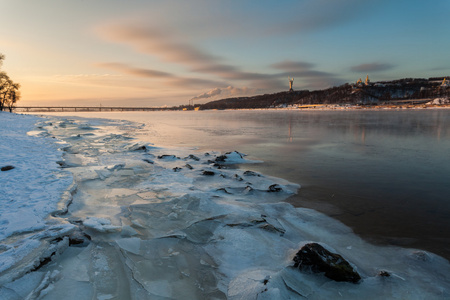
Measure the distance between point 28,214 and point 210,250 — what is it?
3700mm

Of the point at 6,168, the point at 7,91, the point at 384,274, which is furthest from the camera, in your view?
the point at 7,91

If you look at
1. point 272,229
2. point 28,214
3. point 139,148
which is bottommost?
point 272,229

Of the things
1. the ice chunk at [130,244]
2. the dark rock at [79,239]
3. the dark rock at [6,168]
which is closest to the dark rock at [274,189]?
the ice chunk at [130,244]

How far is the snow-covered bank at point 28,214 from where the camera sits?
11.4ft

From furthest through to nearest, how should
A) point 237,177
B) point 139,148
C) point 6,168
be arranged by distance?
point 139,148 < point 237,177 < point 6,168

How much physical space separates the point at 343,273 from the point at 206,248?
2.16 metres

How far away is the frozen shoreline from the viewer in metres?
3.23

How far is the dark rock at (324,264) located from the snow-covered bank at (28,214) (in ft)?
12.4

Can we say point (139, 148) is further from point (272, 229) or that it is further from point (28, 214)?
point (272, 229)

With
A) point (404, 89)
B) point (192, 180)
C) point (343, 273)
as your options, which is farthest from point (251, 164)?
point (404, 89)

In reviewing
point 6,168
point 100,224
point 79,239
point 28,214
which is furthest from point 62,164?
point 79,239

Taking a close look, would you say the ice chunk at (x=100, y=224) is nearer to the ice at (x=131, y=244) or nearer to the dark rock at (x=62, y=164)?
the ice at (x=131, y=244)

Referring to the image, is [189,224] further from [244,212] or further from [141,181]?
[141,181]

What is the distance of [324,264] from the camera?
139 inches
